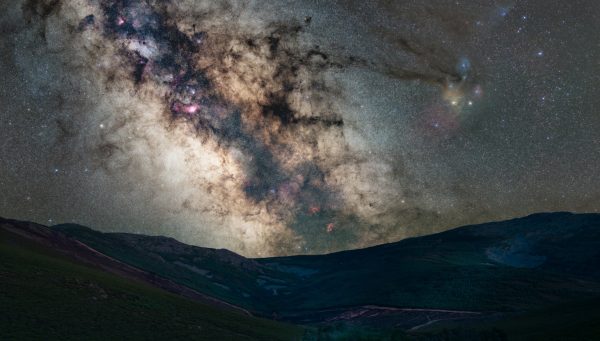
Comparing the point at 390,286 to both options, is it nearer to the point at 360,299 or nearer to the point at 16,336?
the point at 360,299

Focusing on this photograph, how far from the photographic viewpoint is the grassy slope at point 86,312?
841 inches

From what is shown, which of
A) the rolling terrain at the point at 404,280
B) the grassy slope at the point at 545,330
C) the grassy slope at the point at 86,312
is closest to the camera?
the grassy slope at the point at 86,312

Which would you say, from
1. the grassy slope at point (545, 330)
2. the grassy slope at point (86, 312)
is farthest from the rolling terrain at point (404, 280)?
the grassy slope at point (86, 312)

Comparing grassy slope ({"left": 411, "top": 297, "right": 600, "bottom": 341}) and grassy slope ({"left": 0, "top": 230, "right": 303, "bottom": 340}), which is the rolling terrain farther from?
grassy slope ({"left": 0, "top": 230, "right": 303, "bottom": 340})

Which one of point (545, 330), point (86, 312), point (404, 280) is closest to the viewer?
point (86, 312)

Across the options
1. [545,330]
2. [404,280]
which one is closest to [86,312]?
[545,330]

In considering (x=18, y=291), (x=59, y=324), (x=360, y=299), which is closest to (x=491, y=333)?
(x=59, y=324)

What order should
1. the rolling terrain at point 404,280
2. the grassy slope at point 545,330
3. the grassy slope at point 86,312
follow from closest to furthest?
1. the grassy slope at point 86,312
2. the grassy slope at point 545,330
3. the rolling terrain at point 404,280

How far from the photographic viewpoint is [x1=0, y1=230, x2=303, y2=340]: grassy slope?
70.1 feet

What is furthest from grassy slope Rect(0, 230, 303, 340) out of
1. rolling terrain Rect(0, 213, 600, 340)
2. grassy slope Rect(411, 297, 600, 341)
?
grassy slope Rect(411, 297, 600, 341)

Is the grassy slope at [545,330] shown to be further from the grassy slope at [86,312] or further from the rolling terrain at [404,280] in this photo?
the grassy slope at [86,312]

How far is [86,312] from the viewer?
81.6ft

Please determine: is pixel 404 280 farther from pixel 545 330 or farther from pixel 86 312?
pixel 86 312

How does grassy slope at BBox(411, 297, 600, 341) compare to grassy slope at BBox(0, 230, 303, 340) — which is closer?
grassy slope at BBox(0, 230, 303, 340)
